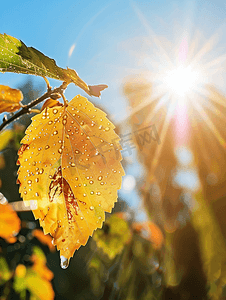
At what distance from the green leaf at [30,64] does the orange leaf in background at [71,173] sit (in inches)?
1.4

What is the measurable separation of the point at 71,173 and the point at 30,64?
121 mm

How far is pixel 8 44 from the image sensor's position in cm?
20

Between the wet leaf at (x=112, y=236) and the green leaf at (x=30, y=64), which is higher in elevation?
the green leaf at (x=30, y=64)

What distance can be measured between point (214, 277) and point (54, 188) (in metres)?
2.19

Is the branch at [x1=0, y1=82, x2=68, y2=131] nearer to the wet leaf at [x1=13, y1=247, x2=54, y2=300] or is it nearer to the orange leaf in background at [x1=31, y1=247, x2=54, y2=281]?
the wet leaf at [x1=13, y1=247, x2=54, y2=300]

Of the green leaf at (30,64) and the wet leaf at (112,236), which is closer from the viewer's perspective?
the green leaf at (30,64)

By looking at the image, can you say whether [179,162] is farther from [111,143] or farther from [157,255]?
[111,143]

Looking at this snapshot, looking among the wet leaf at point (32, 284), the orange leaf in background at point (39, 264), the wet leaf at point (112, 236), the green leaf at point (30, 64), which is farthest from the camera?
the orange leaf in background at point (39, 264)

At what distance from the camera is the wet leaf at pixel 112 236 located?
1.56 m

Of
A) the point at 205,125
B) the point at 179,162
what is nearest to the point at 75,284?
the point at 179,162

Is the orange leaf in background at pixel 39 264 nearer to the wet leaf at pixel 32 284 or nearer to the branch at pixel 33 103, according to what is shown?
the wet leaf at pixel 32 284

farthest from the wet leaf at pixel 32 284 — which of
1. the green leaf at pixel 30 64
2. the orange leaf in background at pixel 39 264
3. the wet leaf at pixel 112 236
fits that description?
the green leaf at pixel 30 64

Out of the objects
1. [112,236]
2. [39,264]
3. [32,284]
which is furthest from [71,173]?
[39,264]

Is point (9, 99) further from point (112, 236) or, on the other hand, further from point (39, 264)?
point (39, 264)
